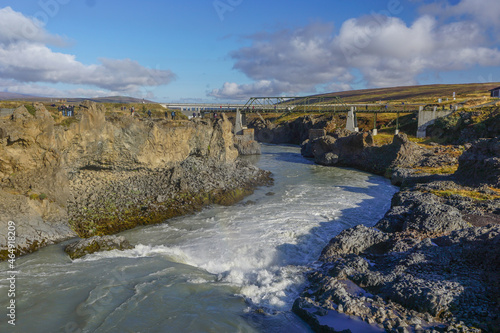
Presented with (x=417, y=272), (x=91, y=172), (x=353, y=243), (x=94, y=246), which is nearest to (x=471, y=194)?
(x=353, y=243)

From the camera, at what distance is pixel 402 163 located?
4006 cm

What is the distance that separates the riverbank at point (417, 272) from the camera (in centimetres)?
917

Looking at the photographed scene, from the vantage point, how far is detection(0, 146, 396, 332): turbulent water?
10320 mm

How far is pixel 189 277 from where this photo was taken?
13484 millimetres

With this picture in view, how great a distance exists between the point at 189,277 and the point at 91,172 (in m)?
14.1

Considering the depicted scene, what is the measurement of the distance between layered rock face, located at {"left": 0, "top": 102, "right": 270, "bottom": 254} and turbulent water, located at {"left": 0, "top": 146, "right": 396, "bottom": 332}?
2.37 metres

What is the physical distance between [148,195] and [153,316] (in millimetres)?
14222

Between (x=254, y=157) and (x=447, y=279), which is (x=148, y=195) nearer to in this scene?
(x=447, y=279)

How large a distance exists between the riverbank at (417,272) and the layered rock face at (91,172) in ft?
44.5

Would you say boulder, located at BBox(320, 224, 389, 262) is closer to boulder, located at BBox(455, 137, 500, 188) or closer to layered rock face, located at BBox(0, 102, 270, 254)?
layered rock face, located at BBox(0, 102, 270, 254)

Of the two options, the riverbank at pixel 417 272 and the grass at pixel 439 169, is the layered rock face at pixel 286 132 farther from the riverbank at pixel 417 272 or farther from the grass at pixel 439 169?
the riverbank at pixel 417 272

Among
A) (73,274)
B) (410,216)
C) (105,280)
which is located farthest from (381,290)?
(73,274)

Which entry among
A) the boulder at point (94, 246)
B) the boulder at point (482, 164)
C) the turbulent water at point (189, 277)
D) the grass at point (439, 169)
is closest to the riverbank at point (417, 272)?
the turbulent water at point (189, 277)

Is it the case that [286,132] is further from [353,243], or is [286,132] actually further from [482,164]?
[353,243]
